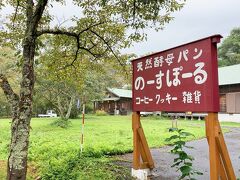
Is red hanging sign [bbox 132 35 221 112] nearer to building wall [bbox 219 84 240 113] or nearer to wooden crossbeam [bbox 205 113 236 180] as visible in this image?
wooden crossbeam [bbox 205 113 236 180]

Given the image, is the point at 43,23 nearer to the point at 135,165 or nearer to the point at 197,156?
the point at 135,165

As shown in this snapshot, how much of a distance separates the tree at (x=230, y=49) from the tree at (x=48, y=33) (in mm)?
39814

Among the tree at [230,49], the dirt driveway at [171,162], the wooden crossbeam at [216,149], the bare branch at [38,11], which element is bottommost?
the dirt driveway at [171,162]

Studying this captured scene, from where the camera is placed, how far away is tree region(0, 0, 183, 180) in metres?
5.12

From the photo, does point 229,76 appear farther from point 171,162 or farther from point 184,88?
point 184,88

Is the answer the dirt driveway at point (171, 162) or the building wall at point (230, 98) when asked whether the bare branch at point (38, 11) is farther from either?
the building wall at point (230, 98)

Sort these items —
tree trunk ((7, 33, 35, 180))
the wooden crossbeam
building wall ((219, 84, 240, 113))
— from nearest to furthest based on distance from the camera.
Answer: the wooden crossbeam
tree trunk ((7, 33, 35, 180))
building wall ((219, 84, 240, 113))

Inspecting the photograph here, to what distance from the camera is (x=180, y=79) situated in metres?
5.05

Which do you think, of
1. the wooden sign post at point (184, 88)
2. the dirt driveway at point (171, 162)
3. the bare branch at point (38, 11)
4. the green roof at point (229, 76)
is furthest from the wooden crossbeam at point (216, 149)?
the green roof at point (229, 76)

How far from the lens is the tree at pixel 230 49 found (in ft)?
146

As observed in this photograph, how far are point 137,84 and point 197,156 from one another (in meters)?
3.95

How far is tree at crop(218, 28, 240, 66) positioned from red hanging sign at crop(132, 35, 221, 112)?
134 feet

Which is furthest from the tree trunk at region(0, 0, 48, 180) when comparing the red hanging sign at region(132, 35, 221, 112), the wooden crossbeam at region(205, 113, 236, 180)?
the wooden crossbeam at region(205, 113, 236, 180)

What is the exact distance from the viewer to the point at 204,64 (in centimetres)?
456
